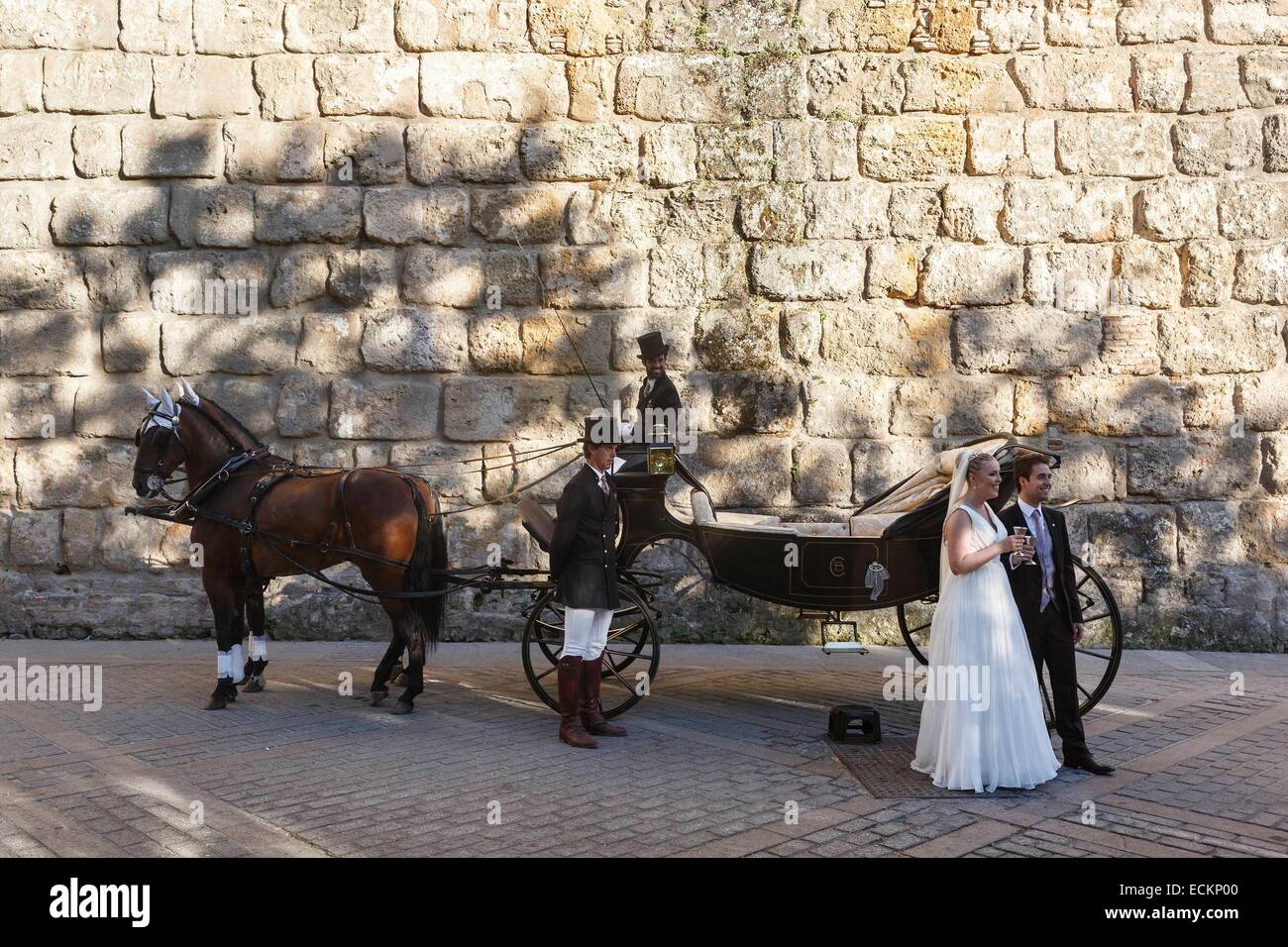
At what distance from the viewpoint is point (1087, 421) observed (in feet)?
32.0

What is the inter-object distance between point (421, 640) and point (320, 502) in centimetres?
120

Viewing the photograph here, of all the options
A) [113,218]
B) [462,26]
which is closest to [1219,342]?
[462,26]

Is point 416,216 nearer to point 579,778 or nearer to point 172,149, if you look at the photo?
point 172,149

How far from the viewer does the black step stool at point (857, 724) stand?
6.56m

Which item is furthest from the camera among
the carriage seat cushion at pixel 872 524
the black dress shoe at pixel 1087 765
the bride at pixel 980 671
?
the carriage seat cushion at pixel 872 524

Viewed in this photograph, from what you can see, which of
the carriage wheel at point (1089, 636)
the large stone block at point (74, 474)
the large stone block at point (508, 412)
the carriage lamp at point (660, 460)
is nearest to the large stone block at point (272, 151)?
the large stone block at point (508, 412)

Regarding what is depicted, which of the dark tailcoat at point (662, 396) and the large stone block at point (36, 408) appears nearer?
the dark tailcoat at point (662, 396)

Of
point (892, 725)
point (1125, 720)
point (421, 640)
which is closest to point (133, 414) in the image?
point (421, 640)

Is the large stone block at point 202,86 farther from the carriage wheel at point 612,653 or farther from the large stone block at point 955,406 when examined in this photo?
the large stone block at point 955,406

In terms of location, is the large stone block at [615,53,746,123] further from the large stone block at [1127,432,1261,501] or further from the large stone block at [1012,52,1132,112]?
the large stone block at [1127,432,1261,501]

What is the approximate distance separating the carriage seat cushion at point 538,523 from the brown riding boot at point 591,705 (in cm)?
82

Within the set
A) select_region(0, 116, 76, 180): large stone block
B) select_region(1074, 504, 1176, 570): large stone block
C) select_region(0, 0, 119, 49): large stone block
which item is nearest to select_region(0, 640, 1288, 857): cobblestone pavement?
select_region(1074, 504, 1176, 570): large stone block

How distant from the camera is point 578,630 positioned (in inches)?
263

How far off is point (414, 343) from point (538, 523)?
133 inches
